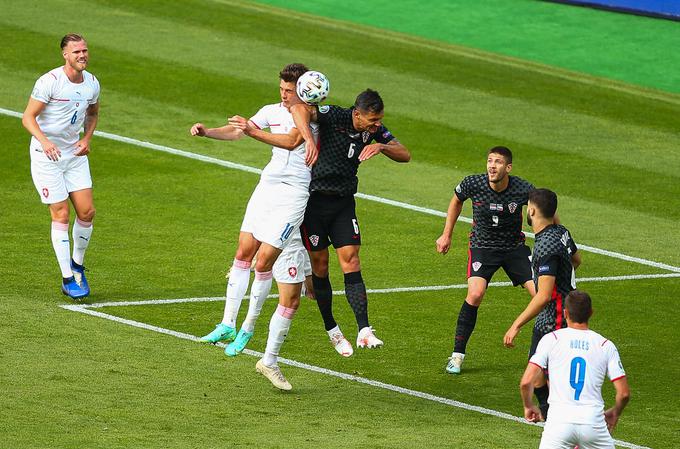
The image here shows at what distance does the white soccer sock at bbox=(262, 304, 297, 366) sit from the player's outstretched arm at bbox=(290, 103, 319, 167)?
48.8 inches

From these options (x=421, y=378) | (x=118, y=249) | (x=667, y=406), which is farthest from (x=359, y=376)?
(x=118, y=249)

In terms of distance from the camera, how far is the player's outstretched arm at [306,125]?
11172 mm

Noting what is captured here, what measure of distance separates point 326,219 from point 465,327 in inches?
62.2

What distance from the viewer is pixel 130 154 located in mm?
19656

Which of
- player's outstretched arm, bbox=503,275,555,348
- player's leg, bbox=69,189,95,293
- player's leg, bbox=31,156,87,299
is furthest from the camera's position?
player's leg, bbox=69,189,95,293

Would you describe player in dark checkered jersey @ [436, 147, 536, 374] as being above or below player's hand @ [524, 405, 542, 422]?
above

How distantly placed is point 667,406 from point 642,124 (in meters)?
11.9

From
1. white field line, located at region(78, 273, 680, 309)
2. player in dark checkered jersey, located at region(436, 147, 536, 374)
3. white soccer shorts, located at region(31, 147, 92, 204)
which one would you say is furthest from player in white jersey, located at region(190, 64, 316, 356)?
white soccer shorts, located at region(31, 147, 92, 204)

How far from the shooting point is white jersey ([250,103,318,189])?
1159 centimetres

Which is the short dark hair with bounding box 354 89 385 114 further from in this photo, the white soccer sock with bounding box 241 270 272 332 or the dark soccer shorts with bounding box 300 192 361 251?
the white soccer sock with bounding box 241 270 272 332

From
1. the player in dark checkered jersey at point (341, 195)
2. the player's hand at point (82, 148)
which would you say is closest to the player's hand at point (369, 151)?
the player in dark checkered jersey at point (341, 195)

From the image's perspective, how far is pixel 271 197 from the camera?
11648 millimetres

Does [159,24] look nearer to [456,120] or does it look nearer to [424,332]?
[456,120]

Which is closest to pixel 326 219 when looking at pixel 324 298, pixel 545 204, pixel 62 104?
pixel 324 298
